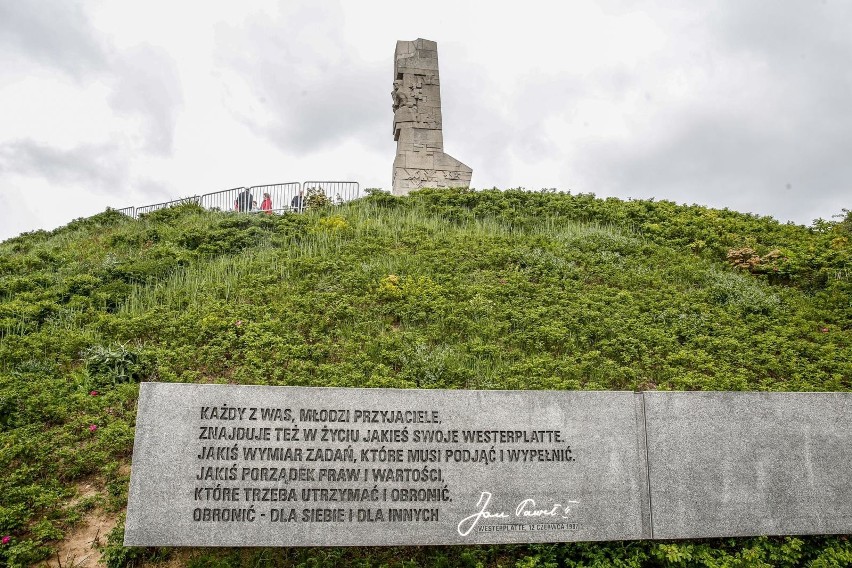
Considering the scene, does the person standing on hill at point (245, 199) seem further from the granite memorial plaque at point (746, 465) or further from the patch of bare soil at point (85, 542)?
the granite memorial plaque at point (746, 465)

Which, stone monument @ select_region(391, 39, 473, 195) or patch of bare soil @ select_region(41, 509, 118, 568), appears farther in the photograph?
stone monument @ select_region(391, 39, 473, 195)

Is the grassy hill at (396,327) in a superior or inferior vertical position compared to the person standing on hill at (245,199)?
inferior

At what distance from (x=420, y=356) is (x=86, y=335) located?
14.7ft

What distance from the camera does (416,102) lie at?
20.1 m

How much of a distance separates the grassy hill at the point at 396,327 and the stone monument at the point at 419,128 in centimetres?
613

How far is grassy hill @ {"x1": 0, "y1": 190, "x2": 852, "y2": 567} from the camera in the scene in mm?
5598

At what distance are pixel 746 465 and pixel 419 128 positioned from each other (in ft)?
52.8

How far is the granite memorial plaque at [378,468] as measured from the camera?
4.86m
